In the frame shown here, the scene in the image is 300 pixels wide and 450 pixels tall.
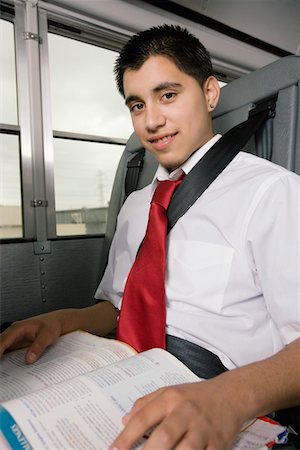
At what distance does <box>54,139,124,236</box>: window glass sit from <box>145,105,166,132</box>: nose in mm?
877

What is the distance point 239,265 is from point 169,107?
0.43 m

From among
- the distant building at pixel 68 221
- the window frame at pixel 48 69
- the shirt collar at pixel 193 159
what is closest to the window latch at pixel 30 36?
the window frame at pixel 48 69

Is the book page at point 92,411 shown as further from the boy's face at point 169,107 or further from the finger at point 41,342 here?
the boy's face at point 169,107

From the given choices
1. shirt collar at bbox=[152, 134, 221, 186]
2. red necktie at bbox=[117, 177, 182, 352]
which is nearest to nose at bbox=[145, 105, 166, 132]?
shirt collar at bbox=[152, 134, 221, 186]

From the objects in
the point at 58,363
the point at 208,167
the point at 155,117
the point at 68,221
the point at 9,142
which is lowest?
the point at 58,363

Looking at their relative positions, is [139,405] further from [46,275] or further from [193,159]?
[46,275]

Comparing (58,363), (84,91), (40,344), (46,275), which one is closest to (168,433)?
(58,363)

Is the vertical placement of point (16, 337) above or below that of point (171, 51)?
below

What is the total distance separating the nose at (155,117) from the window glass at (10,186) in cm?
86

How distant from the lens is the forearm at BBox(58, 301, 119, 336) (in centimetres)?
93

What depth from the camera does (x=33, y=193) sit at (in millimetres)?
1548

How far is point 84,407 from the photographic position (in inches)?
19.9

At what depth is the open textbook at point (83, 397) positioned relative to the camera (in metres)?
0.46

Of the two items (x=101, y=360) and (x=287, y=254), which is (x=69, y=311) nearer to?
(x=101, y=360)
